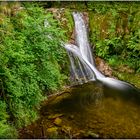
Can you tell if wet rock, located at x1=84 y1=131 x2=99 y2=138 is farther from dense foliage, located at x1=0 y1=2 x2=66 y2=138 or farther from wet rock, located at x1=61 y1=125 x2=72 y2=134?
dense foliage, located at x1=0 y1=2 x2=66 y2=138

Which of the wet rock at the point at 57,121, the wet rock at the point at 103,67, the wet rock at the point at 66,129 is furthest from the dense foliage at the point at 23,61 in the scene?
the wet rock at the point at 103,67

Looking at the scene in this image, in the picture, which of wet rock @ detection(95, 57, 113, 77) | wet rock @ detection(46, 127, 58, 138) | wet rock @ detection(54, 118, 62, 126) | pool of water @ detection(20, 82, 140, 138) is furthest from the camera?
wet rock @ detection(95, 57, 113, 77)

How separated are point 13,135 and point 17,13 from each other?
4.13 metres

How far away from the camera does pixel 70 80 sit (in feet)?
48.9

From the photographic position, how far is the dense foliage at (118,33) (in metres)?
16.1

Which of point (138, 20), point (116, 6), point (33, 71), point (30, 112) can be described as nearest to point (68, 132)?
point (30, 112)

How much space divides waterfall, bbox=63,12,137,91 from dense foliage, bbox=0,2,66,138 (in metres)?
2.20

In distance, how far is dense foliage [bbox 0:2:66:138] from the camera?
10.0m

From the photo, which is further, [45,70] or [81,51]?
[81,51]

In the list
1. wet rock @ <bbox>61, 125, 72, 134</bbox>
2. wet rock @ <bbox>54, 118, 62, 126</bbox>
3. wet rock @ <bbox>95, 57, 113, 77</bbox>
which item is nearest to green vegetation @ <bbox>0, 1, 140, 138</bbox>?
wet rock @ <bbox>95, 57, 113, 77</bbox>

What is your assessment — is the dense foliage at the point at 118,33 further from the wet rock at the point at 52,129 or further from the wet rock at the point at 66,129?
the wet rock at the point at 52,129

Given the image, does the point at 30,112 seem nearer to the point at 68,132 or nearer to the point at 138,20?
the point at 68,132

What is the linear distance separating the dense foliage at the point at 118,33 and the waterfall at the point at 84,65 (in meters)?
0.51

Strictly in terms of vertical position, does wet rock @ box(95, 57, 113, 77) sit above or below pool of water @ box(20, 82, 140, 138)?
above
